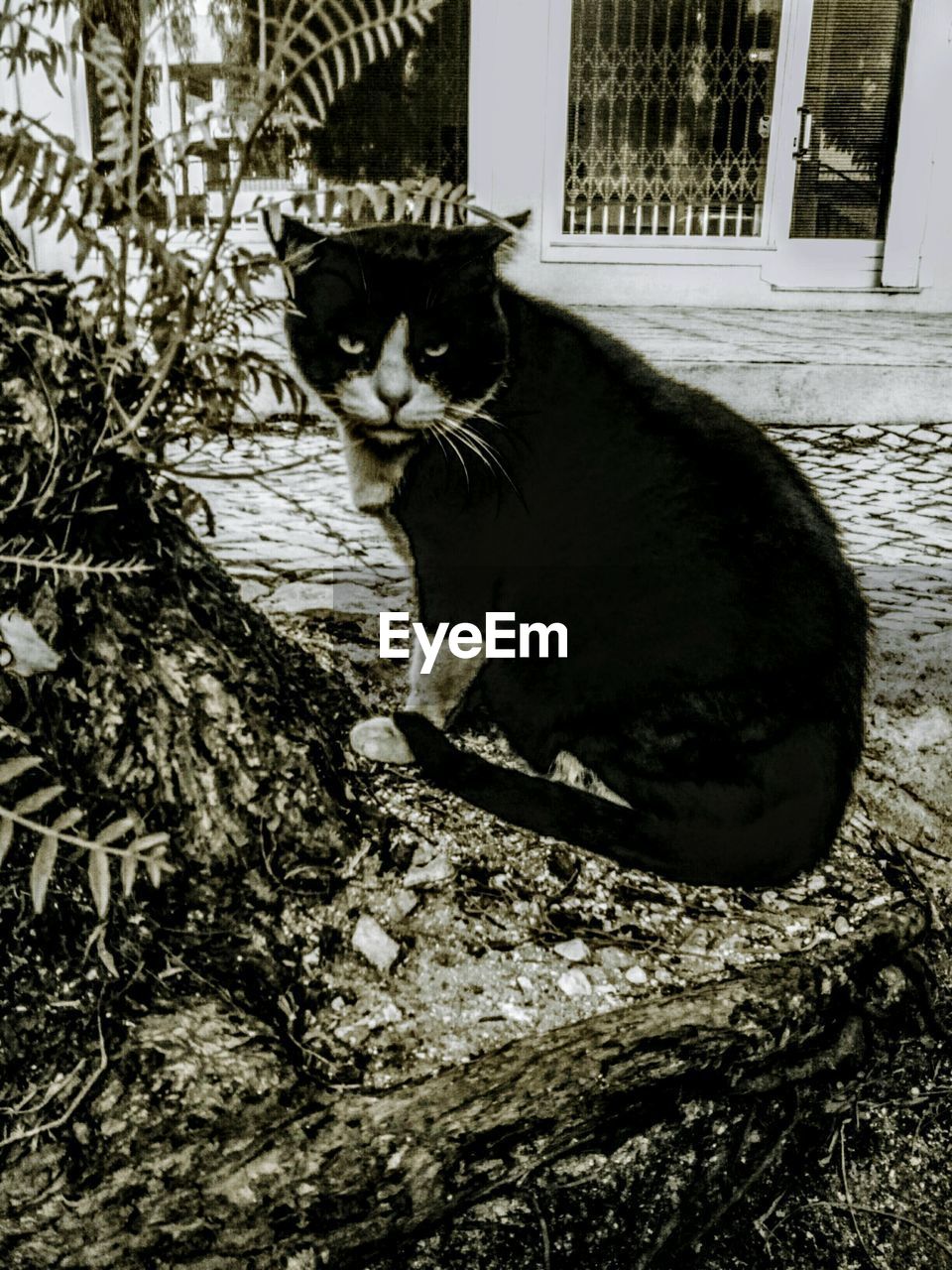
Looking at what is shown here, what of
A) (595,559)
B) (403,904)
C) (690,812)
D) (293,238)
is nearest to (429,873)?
(403,904)

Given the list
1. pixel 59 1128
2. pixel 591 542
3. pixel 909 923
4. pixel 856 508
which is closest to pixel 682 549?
pixel 591 542

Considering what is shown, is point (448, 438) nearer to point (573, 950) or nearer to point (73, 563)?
point (73, 563)

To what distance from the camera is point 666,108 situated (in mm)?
6082

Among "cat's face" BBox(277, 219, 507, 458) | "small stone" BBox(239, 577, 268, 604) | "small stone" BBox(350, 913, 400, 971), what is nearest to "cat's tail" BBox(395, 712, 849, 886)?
"small stone" BBox(350, 913, 400, 971)

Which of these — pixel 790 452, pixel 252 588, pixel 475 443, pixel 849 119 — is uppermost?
pixel 849 119

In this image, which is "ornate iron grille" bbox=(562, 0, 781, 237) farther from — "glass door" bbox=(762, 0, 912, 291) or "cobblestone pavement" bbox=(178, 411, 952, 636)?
"cobblestone pavement" bbox=(178, 411, 952, 636)

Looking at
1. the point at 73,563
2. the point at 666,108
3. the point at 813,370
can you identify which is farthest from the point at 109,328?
the point at 666,108

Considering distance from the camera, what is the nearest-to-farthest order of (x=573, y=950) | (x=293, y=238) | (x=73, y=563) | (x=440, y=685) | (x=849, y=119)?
(x=73, y=563) → (x=573, y=950) → (x=293, y=238) → (x=440, y=685) → (x=849, y=119)

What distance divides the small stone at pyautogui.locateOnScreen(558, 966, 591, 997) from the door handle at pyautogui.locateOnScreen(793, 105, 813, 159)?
18.5 ft

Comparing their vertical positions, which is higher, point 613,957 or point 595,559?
point 595,559

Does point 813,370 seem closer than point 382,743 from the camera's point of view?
No

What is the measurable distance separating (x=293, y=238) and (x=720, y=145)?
5.01 metres

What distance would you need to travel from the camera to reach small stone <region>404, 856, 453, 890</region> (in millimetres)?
1810

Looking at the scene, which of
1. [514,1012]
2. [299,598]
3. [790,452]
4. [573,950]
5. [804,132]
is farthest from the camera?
[804,132]
